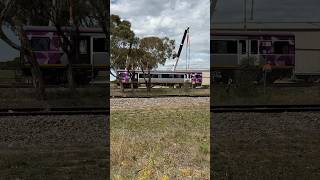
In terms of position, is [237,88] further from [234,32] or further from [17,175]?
[17,175]

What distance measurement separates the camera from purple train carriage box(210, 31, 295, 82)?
1281 cm

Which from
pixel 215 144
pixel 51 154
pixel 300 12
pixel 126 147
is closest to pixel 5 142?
pixel 51 154

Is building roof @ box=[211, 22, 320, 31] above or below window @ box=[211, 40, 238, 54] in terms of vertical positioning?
above

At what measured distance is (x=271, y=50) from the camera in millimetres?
14781

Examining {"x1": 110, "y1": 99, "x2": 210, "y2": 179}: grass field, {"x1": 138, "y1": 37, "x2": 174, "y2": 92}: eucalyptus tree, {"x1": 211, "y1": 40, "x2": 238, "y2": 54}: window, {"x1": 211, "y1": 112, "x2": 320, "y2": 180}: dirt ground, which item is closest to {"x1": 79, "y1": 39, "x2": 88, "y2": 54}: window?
{"x1": 110, "y1": 99, "x2": 210, "y2": 179}: grass field

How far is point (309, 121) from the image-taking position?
10.7 metres

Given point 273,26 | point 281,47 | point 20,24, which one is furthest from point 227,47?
point 20,24

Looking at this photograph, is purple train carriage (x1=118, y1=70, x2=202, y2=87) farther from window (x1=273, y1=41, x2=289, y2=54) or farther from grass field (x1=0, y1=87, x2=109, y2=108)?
grass field (x1=0, y1=87, x2=109, y2=108)

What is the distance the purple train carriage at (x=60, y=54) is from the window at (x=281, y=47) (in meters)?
6.15

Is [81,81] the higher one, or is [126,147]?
[81,81]

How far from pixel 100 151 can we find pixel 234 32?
6431 millimetres

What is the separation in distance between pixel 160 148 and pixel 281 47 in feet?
26.7

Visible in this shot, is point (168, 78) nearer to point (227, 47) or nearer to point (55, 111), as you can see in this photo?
point (227, 47)

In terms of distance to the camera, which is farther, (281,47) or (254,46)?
(281,47)
